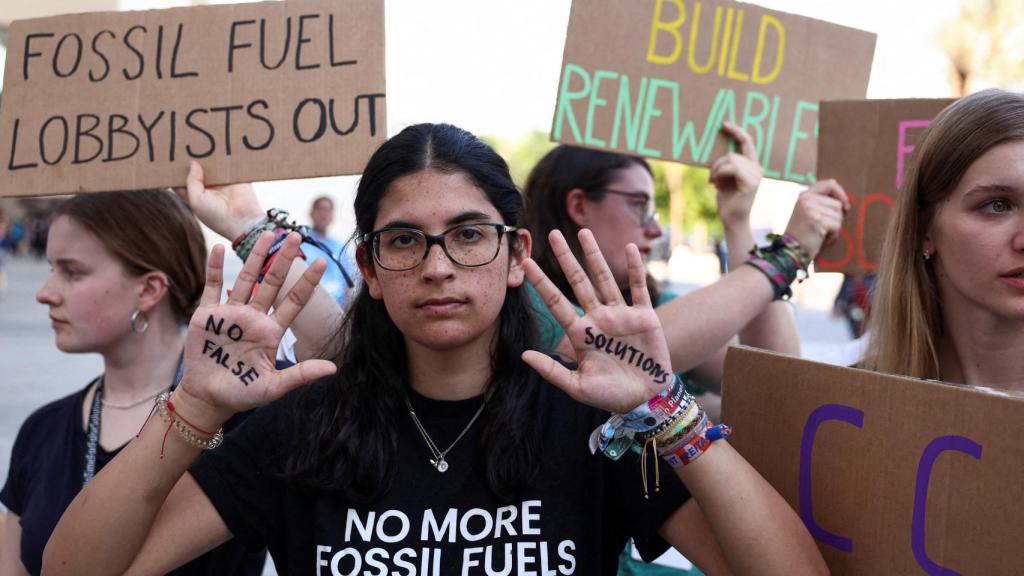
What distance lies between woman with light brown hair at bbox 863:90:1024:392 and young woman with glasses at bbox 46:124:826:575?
590mm

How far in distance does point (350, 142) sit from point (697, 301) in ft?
3.36

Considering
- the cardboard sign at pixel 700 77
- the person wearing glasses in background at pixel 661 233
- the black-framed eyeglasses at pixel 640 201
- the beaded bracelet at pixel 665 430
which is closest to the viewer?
the beaded bracelet at pixel 665 430

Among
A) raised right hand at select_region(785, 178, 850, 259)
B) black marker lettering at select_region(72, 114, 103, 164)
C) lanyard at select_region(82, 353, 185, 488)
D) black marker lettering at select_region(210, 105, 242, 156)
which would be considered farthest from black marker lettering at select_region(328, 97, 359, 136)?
raised right hand at select_region(785, 178, 850, 259)

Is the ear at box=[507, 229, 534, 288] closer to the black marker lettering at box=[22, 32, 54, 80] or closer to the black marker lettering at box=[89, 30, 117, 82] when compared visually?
the black marker lettering at box=[89, 30, 117, 82]

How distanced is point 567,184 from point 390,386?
149 cm

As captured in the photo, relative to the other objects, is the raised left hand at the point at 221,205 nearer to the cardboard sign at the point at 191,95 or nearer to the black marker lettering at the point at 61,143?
the cardboard sign at the point at 191,95

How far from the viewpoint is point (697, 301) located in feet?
7.93

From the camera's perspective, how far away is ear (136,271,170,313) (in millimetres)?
2609

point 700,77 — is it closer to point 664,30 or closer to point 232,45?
point 664,30

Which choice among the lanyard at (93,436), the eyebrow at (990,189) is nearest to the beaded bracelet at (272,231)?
the lanyard at (93,436)

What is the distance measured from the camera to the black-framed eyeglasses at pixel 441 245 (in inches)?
73.4

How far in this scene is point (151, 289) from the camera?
104 inches

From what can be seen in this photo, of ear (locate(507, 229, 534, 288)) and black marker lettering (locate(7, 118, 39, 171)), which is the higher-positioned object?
black marker lettering (locate(7, 118, 39, 171))

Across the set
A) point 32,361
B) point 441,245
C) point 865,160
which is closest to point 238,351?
point 441,245
